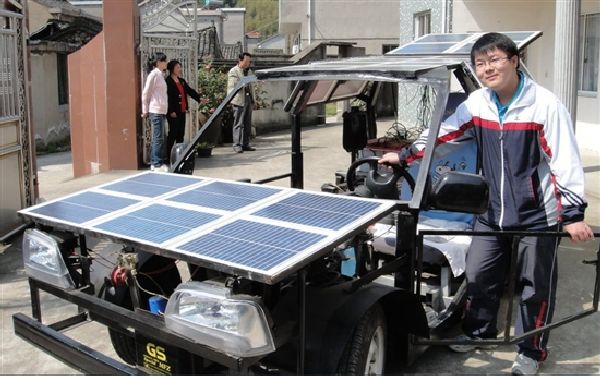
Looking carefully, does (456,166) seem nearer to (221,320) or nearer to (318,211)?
(318,211)

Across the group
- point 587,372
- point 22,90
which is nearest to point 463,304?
point 587,372

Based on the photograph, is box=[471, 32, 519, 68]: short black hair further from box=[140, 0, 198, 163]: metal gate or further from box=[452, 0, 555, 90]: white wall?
box=[452, 0, 555, 90]: white wall

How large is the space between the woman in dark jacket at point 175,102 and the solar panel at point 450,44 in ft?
16.1

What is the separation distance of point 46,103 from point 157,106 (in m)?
8.41

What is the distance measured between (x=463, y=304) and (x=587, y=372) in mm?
805

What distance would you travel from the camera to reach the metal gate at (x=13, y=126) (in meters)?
6.50

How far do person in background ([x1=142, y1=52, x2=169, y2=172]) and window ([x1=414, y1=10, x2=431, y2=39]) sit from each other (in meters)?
6.71

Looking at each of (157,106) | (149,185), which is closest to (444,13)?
(157,106)

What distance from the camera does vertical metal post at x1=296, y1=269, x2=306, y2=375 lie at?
2.53 metres

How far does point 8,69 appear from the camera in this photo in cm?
661

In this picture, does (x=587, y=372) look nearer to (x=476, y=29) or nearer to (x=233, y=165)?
(x=233, y=165)

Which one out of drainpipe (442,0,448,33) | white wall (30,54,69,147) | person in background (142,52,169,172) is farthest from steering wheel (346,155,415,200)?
white wall (30,54,69,147)

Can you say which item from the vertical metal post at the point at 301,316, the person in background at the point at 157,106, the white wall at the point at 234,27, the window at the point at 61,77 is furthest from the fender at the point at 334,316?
the white wall at the point at 234,27

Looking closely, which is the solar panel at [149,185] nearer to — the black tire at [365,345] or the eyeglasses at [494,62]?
the black tire at [365,345]
